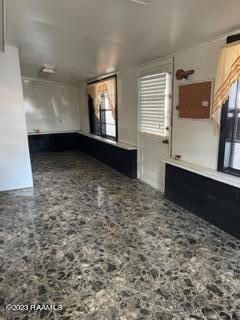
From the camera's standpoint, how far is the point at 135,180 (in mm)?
4500

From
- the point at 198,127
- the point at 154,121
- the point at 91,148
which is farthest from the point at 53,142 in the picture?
the point at 198,127

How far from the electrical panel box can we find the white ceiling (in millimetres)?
515

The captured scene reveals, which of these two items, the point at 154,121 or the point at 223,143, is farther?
the point at 154,121

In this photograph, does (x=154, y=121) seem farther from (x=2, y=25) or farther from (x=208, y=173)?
(x=2, y=25)

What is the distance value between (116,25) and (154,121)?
1.80 metres

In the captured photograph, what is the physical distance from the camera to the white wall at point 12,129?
364 cm

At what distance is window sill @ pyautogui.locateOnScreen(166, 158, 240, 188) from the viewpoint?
2500mm

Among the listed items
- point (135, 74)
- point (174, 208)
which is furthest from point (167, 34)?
point (174, 208)

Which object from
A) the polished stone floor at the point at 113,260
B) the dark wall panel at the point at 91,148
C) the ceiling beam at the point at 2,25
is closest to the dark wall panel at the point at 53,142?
the dark wall panel at the point at 91,148

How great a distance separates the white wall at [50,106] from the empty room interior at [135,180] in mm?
2107

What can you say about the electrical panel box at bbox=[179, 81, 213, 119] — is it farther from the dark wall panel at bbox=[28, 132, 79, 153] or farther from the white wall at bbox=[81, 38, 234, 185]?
the dark wall panel at bbox=[28, 132, 79, 153]

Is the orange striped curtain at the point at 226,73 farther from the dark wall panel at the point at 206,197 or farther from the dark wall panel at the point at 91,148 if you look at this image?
the dark wall panel at the point at 91,148

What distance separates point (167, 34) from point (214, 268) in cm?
242

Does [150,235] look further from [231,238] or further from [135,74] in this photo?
[135,74]
